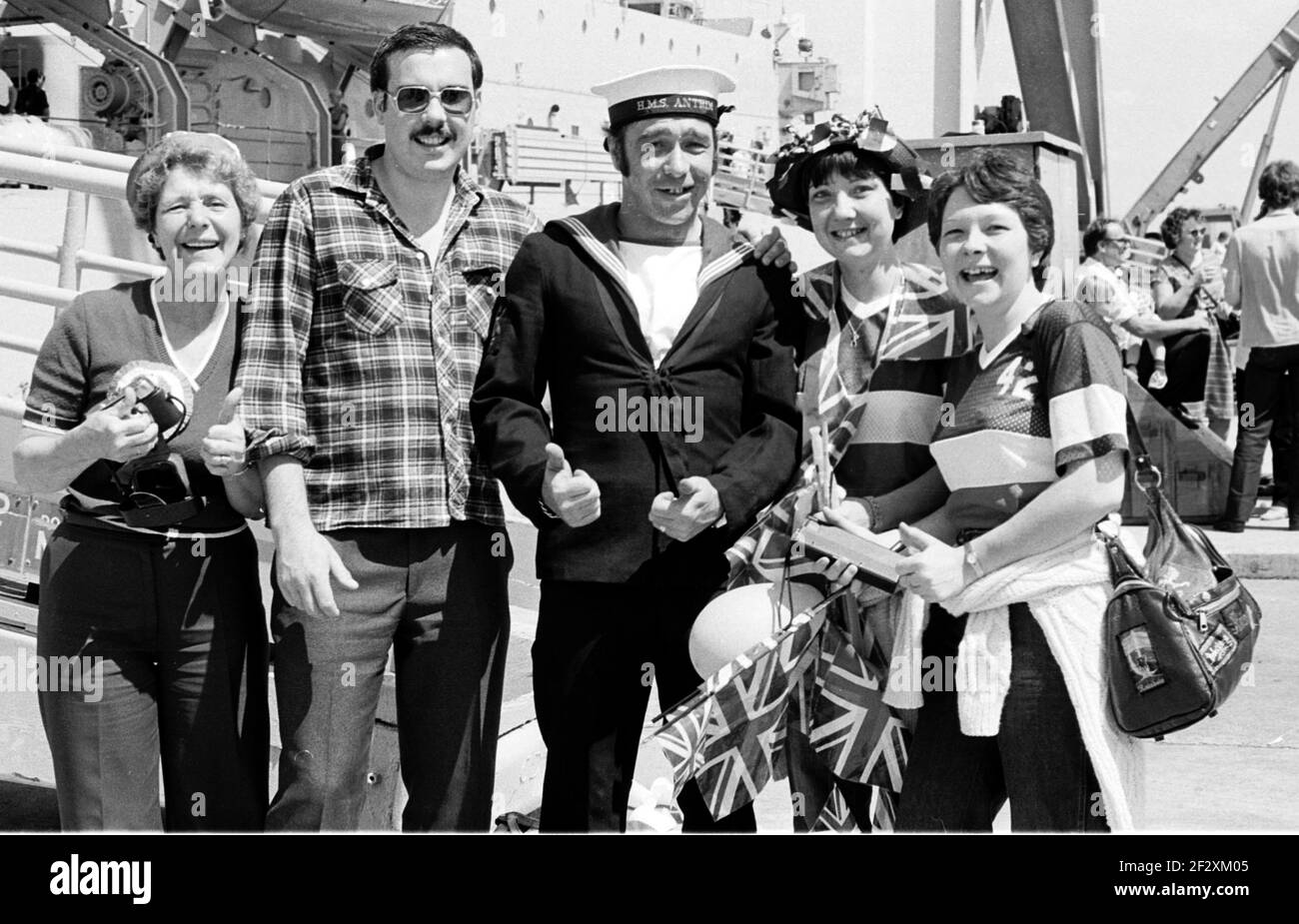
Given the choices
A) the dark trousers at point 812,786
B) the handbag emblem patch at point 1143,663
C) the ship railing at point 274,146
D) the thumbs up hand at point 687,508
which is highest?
the ship railing at point 274,146

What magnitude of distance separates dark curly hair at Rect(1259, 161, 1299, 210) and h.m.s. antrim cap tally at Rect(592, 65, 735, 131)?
674cm

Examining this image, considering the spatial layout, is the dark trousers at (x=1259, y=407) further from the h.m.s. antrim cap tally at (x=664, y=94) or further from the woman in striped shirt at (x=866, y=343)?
the h.m.s. antrim cap tally at (x=664, y=94)

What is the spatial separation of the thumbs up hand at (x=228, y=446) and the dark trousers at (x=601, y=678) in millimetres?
755

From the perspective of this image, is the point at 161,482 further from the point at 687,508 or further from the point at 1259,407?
the point at 1259,407

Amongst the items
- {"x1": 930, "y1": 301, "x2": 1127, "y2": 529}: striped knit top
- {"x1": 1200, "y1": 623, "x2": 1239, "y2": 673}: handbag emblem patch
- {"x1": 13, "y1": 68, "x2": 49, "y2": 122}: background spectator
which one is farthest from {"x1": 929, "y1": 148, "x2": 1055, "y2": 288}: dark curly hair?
{"x1": 13, "y1": 68, "x2": 49, "y2": 122}: background spectator

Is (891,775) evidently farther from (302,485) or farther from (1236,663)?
(302,485)

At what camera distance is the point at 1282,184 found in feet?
29.7

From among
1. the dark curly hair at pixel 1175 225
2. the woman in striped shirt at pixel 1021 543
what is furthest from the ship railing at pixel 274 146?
Answer: the woman in striped shirt at pixel 1021 543

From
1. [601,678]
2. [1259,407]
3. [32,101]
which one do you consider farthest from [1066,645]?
[32,101]

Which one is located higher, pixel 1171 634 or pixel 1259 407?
pixel 1259 407

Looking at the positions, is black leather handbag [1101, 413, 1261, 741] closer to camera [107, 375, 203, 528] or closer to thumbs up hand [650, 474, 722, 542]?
thumbs up hand [650, 474, 722, 542]

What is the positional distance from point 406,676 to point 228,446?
684 mm

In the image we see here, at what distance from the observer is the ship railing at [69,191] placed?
4777 millimetres
